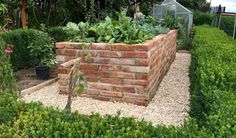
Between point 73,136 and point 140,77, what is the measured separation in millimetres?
2206

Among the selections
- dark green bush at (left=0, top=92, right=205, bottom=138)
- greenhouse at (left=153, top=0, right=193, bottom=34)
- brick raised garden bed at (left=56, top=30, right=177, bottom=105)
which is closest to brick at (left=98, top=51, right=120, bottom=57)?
brick raised garden bed at (left=56, top=30, right=177, bottom=105)

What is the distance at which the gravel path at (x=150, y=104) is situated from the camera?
11.9ft

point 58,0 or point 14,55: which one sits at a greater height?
point 58,0

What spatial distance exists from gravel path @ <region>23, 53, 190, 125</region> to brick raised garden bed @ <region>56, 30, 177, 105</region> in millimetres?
133

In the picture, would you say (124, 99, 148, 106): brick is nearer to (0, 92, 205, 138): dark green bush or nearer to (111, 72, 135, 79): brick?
(111, 72, 135, 79): brick

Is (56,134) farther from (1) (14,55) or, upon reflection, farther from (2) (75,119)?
(1) (14,55)

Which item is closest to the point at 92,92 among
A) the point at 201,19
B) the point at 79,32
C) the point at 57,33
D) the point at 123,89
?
the point at 123,89

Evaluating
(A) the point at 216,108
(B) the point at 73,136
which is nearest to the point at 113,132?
(B) the point at 73,136

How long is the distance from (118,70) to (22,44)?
3.34 meters

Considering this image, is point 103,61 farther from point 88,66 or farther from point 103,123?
point 103,123

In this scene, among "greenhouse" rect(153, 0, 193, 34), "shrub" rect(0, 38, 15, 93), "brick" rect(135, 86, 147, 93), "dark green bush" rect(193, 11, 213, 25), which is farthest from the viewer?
"dark green bush" rect(193, 11, 213, 25)

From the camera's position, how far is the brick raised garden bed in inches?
153

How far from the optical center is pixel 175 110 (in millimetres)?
3861

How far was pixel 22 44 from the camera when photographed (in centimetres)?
651
